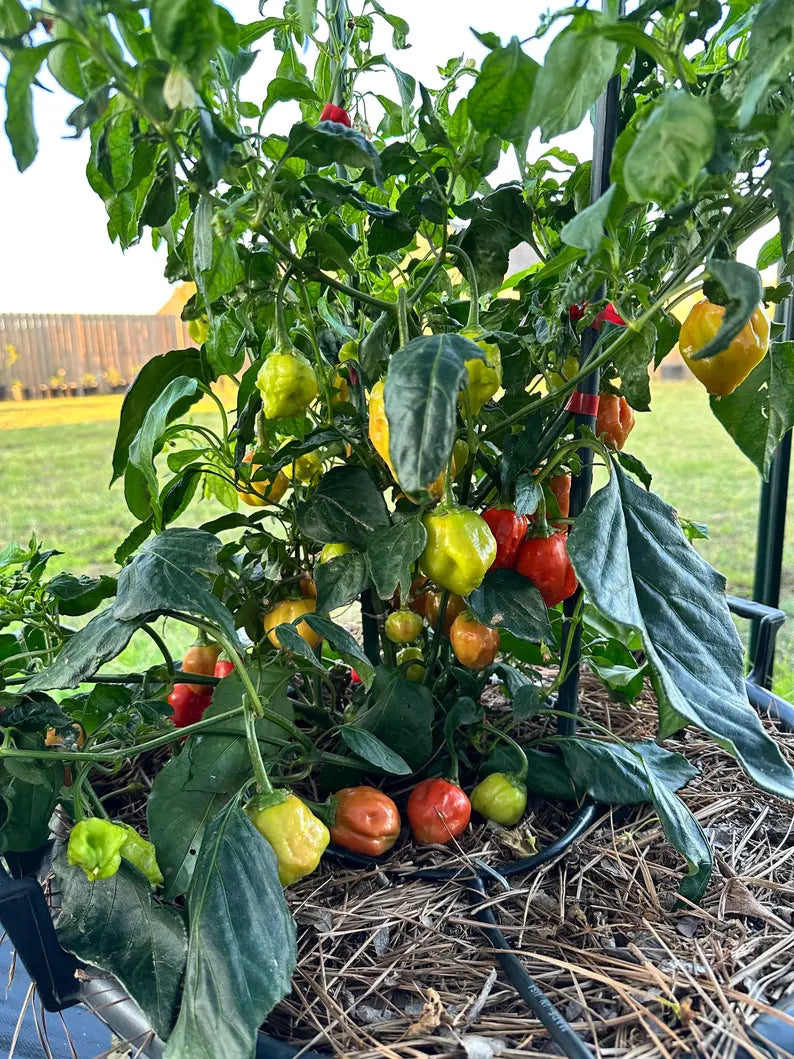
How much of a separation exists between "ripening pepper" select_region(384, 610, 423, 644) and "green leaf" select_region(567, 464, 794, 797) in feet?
0.60

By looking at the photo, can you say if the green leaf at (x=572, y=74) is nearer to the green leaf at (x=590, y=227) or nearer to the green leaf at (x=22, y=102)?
the green leaf at (x=590, y=227)

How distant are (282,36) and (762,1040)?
800 mm

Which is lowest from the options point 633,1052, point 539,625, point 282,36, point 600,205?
point 633,1052

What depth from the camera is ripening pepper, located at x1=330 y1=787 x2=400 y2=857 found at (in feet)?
2.12

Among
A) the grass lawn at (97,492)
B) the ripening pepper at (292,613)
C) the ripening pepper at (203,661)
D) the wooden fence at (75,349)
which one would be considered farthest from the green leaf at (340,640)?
the wooden fence at (75,349)

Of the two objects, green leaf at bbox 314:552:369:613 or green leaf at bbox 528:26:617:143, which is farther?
green leaf at bbox 314:552:369:613

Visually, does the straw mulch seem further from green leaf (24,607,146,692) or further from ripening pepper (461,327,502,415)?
ripening pepper (461,327,502,415)

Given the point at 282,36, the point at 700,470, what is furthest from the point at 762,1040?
the point at 700,470

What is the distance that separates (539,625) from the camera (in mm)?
611

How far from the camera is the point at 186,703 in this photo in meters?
0.80

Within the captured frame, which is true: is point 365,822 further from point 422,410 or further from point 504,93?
point 504,93

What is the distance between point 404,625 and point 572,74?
1.34ft

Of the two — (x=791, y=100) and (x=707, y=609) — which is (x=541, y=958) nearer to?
(x=707, y=609)

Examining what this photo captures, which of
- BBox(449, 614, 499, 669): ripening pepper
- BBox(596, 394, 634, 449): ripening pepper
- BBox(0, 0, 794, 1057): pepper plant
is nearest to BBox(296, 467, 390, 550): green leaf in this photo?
BBox(0, 0, 794, 1057): pepper plant
